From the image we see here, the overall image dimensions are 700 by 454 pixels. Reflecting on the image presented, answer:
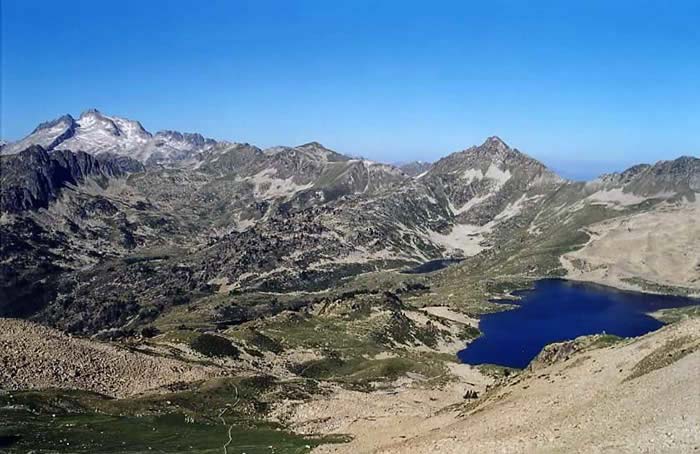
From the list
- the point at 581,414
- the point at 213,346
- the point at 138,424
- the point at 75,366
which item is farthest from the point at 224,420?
the point at 213,346

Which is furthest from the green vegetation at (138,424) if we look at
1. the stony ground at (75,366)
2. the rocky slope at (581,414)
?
the rocky slope at (581,414)

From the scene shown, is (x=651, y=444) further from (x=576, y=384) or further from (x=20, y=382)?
(x=20, y=382)

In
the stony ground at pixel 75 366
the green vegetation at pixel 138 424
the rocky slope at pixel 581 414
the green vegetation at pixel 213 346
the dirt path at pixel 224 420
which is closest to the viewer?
the rocky slope at pixel 581 414

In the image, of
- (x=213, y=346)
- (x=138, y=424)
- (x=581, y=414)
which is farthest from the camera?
(x=213, y=346)

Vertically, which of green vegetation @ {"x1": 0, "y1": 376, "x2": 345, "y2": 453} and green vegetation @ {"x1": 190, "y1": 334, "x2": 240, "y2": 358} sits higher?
green vegetation @ {"x1": 0, "y1": 376, "x2": 345, "y2": 453}

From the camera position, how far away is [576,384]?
62.1 m

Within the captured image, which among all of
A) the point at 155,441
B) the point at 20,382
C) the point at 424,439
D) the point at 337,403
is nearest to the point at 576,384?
the point at 424,439

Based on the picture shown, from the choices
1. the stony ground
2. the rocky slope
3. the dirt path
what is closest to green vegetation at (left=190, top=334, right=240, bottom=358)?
the stony ground

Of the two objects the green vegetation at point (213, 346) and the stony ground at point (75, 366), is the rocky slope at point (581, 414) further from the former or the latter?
the green vegetation at point (213, 346)

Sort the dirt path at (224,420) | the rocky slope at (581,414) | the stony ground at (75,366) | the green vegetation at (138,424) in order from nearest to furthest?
the rocky slope at (581,414), the green vegetation at (138,424), the dirt path at (224,420), the stony ground at (75,366)

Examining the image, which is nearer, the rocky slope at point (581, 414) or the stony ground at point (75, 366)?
the rocky slope at point (581, 414)

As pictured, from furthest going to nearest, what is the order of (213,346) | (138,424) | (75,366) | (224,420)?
(213,346), (75,366), (224,420), (138,424)

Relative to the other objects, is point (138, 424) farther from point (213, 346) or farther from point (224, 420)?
point (213, 346)

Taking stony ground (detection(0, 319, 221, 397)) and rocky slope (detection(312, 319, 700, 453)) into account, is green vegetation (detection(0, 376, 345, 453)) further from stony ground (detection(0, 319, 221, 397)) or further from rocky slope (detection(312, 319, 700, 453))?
rocky slope (detection(312, 319, 700, 453))
